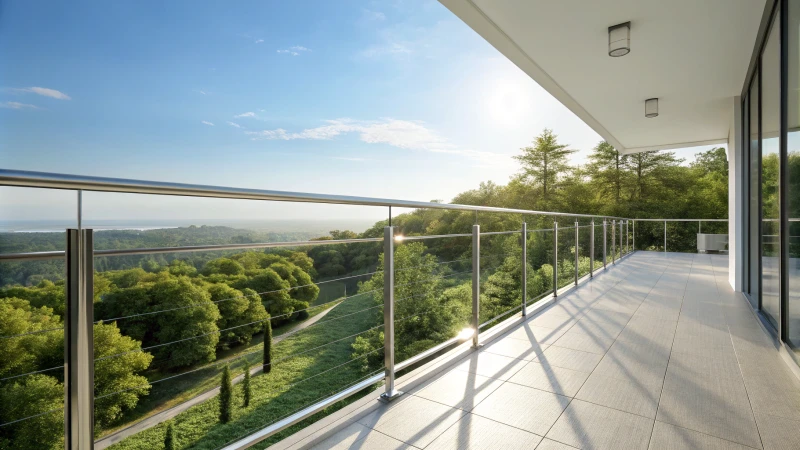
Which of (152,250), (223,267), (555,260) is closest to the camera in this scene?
(152,250)

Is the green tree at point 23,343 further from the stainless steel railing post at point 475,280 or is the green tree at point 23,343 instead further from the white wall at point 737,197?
the white wall at point 737,197

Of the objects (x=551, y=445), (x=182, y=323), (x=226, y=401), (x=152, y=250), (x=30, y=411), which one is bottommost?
(x=226, y=401)

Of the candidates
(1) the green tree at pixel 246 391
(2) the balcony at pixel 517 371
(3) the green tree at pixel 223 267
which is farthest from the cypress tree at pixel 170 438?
(2) the balcony at pixel 517 371

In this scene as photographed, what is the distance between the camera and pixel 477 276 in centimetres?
223

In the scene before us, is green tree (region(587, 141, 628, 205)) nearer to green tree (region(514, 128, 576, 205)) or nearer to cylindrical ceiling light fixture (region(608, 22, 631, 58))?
green tree (region(514, 128, 576, 205))

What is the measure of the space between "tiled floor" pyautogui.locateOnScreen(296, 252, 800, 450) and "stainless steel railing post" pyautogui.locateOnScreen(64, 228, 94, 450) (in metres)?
0.70

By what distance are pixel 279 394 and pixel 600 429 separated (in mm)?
12230

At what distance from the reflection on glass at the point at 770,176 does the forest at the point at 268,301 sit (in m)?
2.35

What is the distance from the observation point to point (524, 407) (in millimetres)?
1572

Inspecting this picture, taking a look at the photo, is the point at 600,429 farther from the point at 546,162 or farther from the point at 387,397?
the point at 546,162

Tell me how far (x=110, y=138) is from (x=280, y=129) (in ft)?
31.5

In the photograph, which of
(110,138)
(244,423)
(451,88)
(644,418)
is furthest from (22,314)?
(451,88)

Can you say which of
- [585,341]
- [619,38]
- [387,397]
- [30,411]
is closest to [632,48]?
[619,38]

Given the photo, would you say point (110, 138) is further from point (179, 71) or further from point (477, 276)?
point (477, 276)
